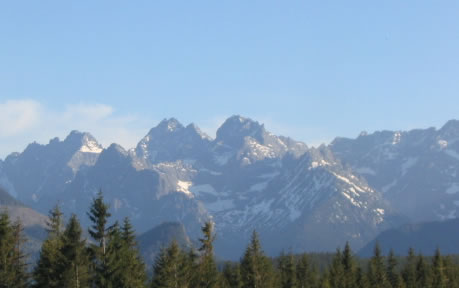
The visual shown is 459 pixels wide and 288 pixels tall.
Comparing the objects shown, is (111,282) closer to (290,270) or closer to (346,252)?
(290,270)

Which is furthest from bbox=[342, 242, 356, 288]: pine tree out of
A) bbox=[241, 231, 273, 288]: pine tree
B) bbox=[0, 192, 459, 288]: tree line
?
bbox=[241, 231, 273, 288]: pine tree

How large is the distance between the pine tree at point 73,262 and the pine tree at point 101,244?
1.28 m

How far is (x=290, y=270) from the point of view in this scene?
143 metres

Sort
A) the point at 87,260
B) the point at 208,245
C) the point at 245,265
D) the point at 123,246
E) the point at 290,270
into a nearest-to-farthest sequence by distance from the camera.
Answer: the point at 87,260 → the point at 123,246 → the point at 208,245 → the point at 245,265 → the point at 290,270

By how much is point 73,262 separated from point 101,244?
14.0ft

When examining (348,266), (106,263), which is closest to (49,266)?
(106,263)

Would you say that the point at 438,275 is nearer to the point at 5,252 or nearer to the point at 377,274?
the point at 377,274

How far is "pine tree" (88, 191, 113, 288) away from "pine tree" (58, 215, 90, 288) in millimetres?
1278

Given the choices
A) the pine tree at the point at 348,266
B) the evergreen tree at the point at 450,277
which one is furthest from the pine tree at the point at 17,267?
the evergreen tree at the point at 450,277

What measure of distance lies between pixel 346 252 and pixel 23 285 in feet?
268

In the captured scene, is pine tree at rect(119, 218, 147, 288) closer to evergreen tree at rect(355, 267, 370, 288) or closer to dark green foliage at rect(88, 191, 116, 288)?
dark green foliage at rect(88, 191, 116, 288)

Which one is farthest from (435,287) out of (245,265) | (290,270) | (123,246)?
(123,246)

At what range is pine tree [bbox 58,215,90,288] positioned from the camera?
238 feet

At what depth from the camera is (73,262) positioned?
72875 mm
